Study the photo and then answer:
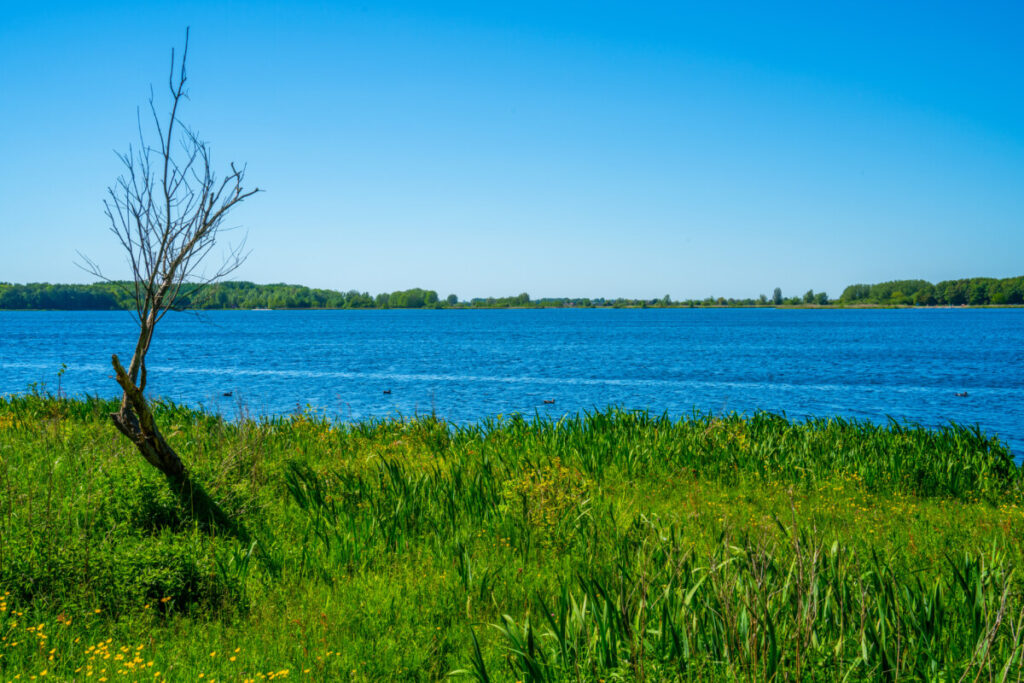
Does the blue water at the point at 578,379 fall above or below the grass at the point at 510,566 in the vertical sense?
below

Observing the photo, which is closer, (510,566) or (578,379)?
(510,566)

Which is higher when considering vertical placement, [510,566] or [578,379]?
[510,566]

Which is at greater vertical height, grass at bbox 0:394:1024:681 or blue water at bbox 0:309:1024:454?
grass at bbox 0:394:1024:681

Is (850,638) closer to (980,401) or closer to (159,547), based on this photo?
(159,547)

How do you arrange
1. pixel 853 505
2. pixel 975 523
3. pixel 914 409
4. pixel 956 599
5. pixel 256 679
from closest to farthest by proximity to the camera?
pixel 256 679 → pixel 956 599 → pixel 975 523 → pixel 853 505 → pixel 914 409

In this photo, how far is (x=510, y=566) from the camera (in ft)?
19.7

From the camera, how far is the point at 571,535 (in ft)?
22.1

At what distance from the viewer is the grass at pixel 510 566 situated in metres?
4.02

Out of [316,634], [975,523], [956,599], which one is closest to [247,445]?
[316,634]

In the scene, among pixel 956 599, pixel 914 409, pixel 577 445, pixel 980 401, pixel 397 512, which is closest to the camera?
pixel 956 599

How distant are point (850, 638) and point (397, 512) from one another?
476 centimetres

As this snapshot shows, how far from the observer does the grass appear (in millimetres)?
4020

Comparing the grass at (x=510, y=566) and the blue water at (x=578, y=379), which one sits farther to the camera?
the blue water at (x=578, y=379)

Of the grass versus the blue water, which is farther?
the blue water
